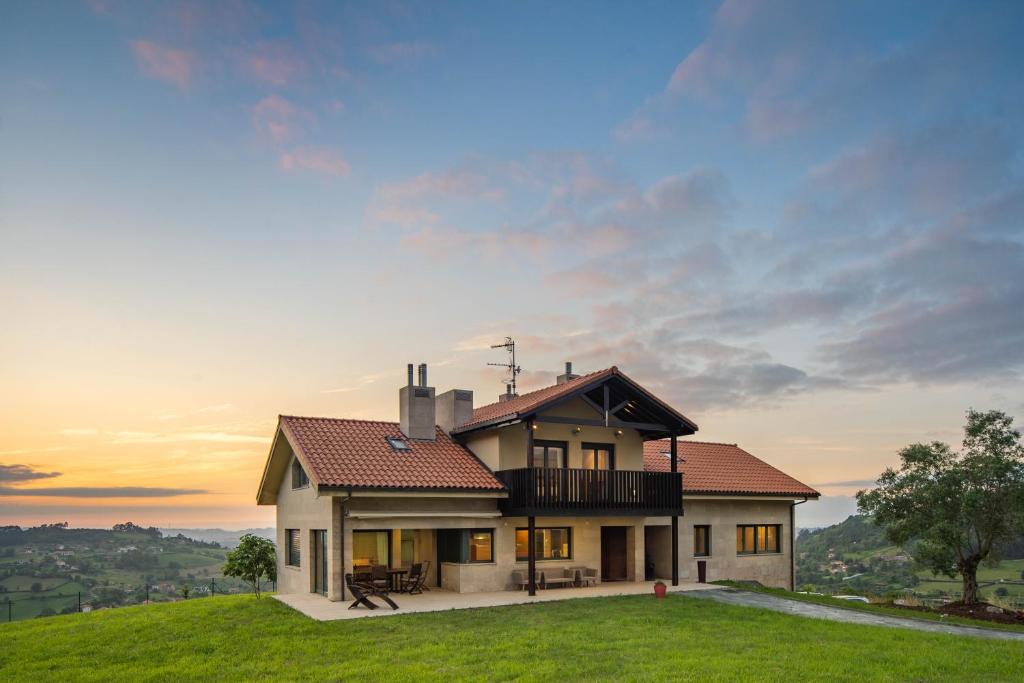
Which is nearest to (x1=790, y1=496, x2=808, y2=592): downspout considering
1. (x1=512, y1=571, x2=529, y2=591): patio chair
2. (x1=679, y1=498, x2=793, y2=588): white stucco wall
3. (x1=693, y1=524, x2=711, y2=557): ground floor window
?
(x1=679, y1=498, x2=793, y2=588): white stucco wall

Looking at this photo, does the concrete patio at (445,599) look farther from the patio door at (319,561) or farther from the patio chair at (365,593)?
the patio door at (319,561)

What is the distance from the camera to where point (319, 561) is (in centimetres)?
2120

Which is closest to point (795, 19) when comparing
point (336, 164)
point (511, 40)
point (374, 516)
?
point (511, 40)

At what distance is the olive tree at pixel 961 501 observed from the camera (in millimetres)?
21734

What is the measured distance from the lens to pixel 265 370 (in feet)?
88.2

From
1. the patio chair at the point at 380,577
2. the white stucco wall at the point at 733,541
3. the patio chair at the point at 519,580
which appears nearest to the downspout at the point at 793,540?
the white stucco wall at the point at 733,541

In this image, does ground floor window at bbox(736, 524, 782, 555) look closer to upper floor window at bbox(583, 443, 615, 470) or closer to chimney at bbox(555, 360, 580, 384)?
upper floor window at bbox(583, 443, 615, 470)

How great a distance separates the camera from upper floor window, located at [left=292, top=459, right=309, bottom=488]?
2255 centimetres

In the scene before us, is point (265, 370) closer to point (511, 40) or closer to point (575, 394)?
point (575, 394)

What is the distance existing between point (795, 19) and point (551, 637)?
1545 centimetres

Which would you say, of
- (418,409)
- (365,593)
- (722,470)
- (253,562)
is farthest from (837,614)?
(253,562)

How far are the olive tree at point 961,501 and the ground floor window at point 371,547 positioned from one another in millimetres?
15212

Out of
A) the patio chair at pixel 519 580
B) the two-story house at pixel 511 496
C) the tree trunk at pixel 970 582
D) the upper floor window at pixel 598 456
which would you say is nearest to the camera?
the two-story house at pixel 511 496

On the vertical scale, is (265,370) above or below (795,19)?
below
